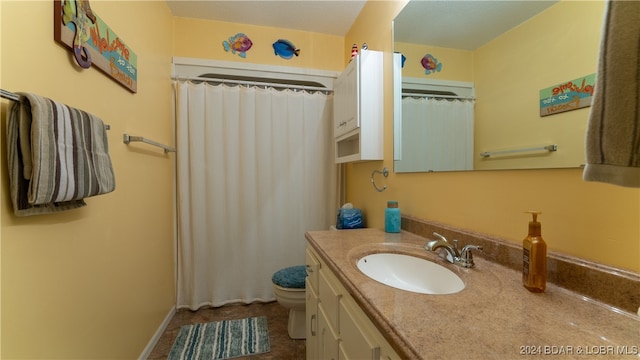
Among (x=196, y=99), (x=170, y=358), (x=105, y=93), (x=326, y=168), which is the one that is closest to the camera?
(x=105, y=93)

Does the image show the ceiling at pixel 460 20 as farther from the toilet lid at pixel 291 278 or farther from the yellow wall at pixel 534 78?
the toilet lid at pixel 291 278

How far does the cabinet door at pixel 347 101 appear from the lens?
5.45 ft

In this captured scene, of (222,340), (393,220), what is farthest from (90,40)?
(222,340)

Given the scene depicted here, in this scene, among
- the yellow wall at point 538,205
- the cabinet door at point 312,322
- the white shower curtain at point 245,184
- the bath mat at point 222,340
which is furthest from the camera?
the white shower curtain at point 245,184

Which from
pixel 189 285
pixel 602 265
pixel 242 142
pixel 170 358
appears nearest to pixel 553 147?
pixel 602 265

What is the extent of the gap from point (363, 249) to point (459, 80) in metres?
0.81

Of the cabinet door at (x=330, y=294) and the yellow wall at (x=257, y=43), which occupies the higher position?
the yellow wall at (x=257, y=43)

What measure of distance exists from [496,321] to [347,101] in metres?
1.53

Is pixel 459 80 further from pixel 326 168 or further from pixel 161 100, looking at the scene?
pixel 161 100

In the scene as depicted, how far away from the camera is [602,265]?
0.62 m

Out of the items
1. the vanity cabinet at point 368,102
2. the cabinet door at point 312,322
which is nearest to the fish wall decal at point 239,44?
the vanity cabinet at point 368,102

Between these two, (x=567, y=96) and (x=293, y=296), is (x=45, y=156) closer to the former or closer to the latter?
(x=293, y=296)

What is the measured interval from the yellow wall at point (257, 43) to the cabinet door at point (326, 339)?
2015mm

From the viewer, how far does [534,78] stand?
0.79m
